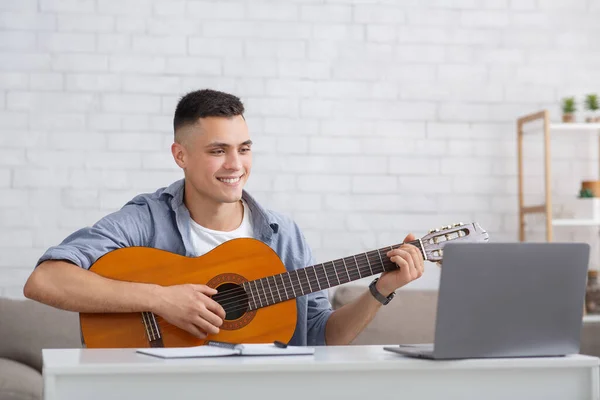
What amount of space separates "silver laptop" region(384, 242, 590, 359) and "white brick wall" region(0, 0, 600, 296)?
235cm

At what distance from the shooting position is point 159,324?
2223mm

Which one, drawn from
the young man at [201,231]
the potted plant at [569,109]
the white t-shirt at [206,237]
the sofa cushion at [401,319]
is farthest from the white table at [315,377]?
the potted plant at [569,109]

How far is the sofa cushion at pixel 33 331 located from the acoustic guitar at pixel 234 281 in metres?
1.26

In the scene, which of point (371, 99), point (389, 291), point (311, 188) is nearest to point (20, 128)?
point (311, 188)

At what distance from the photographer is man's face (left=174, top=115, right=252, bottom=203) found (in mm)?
2525

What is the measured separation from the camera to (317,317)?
261 centimetres

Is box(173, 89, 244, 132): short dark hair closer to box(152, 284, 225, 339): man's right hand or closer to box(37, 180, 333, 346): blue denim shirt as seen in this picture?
box(37, 180, 333, 346): blue denim shirt

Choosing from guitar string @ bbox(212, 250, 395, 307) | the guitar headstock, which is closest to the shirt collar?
guitar string @ bbox(212, 250, 395, 307)

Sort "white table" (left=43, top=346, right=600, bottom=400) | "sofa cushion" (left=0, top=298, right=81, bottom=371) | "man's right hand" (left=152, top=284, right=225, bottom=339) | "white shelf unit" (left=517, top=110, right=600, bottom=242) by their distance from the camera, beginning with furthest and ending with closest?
"white shelf unit" (left=517, top=110, right=600, bottom=242) → "sofa cushion" (left=0, top=298, right=81, bottom=371) → "man's right hand" (left=152, top=284, right=225, bottom=339) → "white table" (left=43, top=346, right=600, bottom=400)

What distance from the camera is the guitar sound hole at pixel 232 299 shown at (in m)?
2.30

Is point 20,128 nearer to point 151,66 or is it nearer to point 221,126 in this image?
point 151,66

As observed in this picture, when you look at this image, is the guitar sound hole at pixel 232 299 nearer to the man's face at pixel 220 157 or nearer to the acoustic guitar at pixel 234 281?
the acoustic guitar at pixel 234 281

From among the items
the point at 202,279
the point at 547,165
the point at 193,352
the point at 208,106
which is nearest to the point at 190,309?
the point at 202,279

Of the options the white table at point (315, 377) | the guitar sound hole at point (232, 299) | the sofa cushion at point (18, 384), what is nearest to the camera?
the white table at point (315, 377)
